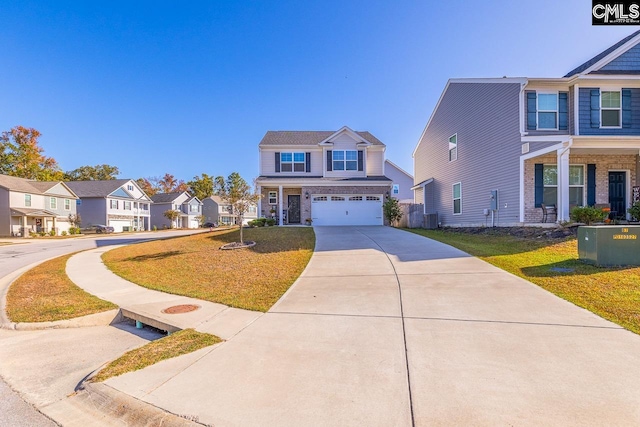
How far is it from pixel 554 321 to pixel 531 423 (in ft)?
8.51

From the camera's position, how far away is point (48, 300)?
22.4 feet

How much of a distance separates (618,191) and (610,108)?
360 cm

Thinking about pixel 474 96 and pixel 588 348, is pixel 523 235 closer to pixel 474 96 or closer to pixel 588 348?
pixel 474 96

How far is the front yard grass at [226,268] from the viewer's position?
21.7ft

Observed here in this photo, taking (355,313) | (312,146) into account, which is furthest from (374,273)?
(312,146)

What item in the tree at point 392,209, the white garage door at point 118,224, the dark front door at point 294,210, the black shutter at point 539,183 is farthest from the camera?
the white garage door at point 118,224

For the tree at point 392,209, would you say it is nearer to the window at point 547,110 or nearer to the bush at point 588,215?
the window at point 547,110

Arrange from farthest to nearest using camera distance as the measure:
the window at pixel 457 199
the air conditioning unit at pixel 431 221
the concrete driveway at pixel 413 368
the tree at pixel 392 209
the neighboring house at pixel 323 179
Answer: the neighboring house at pixel 323 179 → the tree at pixel 392 209 → the air conditioning unit at pixel 431 221 → the window at pixel 457 199 → the concrete driveway at pixel 413 368

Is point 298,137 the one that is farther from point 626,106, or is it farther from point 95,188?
point 95,188

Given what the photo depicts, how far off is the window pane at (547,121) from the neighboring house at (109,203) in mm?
46008

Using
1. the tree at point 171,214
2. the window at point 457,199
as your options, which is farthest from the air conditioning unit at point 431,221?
the tree at point 171,214

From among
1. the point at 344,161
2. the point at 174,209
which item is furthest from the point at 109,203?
the point at 344,161

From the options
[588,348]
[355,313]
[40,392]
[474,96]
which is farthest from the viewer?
[474,96]

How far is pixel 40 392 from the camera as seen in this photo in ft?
11.1
